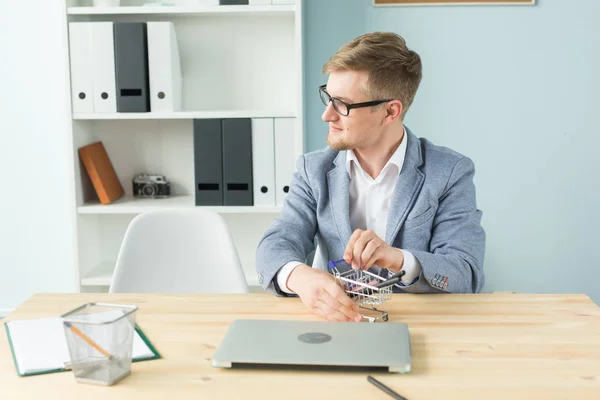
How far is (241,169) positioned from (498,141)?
109 cm

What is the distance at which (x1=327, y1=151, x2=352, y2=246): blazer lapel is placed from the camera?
1.90 meters

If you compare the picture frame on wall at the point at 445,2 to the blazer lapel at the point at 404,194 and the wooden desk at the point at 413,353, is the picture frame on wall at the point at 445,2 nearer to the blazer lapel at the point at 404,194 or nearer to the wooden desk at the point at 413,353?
the blazer lapel at the point at 404,194

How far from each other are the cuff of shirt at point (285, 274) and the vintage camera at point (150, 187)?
1.53m

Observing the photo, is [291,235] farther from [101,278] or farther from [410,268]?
[101,278]

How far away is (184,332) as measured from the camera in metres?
1.46

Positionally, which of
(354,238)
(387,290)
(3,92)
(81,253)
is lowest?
(81,253)

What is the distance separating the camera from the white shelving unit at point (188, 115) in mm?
2969

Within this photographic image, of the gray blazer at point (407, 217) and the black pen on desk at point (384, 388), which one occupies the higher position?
the gray blazer at point (407, 217)

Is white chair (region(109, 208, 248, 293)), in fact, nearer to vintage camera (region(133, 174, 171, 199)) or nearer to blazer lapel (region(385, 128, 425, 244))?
blazer lapel (region(385, 128, 425, 244))

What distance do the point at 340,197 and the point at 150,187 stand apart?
140cm

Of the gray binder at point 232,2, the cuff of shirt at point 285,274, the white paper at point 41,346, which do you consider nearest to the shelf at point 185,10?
the gray binder at point 232,2

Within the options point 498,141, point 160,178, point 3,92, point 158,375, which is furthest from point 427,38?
point 158,375

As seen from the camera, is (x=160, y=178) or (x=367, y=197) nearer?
(x=367, y=197)

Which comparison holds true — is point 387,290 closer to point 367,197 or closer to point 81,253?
point 367,197
